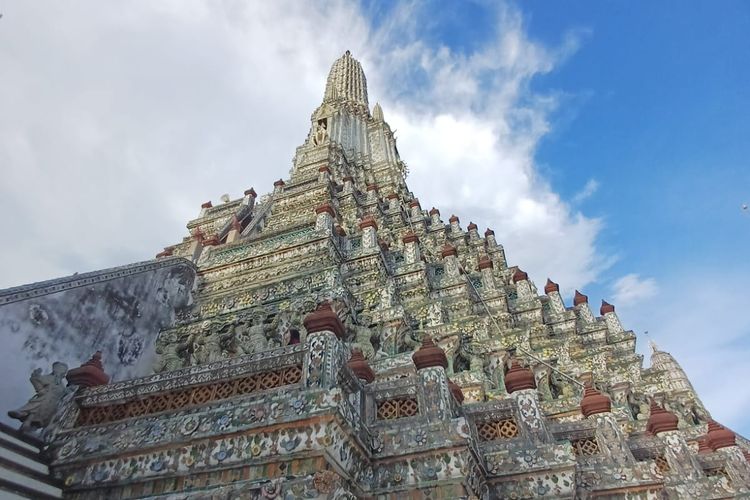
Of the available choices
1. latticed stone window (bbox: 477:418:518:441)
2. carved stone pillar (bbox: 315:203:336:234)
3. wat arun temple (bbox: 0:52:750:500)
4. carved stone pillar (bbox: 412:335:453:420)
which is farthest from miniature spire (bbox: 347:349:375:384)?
carved stone pillar (bbox: 315:203:336:234)

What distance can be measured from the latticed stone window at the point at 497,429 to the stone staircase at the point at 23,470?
16.4 feet

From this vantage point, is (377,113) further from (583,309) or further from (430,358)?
(430,358)

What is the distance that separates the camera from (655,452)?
27.3ft

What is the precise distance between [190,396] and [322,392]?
1.88 metres

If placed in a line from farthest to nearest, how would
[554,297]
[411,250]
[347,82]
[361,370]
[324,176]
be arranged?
[347,82] < [324,176] < [554,297] < [411,250] < [361,370]

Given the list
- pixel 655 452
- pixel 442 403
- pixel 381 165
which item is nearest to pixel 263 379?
pixel 442 403

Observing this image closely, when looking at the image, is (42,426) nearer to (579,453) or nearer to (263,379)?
(263,379)

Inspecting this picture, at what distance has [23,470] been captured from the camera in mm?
5180

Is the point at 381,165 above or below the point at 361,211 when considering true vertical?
above

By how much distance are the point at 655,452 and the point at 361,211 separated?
13440mm

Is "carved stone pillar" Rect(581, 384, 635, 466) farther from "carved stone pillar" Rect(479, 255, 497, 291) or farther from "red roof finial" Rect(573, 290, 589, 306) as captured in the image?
"red roof finial" Rect(573, 290, 589, 306)

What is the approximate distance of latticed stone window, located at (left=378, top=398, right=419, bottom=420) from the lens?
6031 millimetres

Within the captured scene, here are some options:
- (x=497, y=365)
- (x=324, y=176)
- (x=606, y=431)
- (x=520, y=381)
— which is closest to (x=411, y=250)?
(x=497, y=365)

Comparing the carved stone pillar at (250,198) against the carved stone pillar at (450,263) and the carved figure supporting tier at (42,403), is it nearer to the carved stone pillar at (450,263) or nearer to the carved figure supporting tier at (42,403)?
the carved stone pillar at (450,263)
